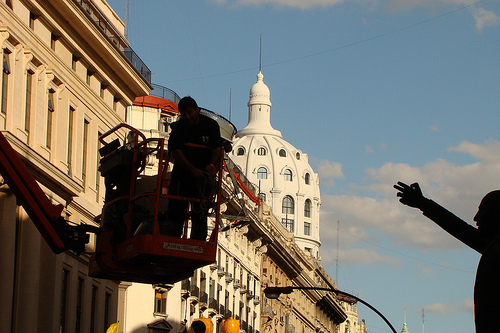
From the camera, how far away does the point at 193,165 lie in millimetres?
15586

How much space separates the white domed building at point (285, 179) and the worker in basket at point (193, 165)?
142310mm

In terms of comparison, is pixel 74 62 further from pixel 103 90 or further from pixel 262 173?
pixel 262 173

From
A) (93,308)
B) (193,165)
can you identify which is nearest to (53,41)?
(93,308)

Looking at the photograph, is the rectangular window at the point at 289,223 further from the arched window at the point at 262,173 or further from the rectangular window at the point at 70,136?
the rectangular window at the point at 70,136

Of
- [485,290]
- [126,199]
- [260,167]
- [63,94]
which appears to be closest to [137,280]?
[126,199]

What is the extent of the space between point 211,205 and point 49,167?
61.5 feet

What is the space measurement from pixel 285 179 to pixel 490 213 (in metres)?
154

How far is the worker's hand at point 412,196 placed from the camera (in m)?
9.26

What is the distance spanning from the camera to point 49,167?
33.7 m

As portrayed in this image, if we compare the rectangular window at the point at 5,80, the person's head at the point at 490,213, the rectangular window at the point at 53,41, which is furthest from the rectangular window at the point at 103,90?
the person's head at the point at 490,213

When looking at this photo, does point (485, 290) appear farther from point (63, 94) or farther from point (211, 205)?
point (63, 94)

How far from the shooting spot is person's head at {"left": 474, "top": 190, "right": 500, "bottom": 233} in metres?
7.87

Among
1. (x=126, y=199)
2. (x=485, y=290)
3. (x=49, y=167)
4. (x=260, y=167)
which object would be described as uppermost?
(x=260, y=167)

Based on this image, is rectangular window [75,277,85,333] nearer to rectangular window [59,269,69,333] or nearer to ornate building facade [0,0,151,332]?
ornate building facade [0,0,151,332]
